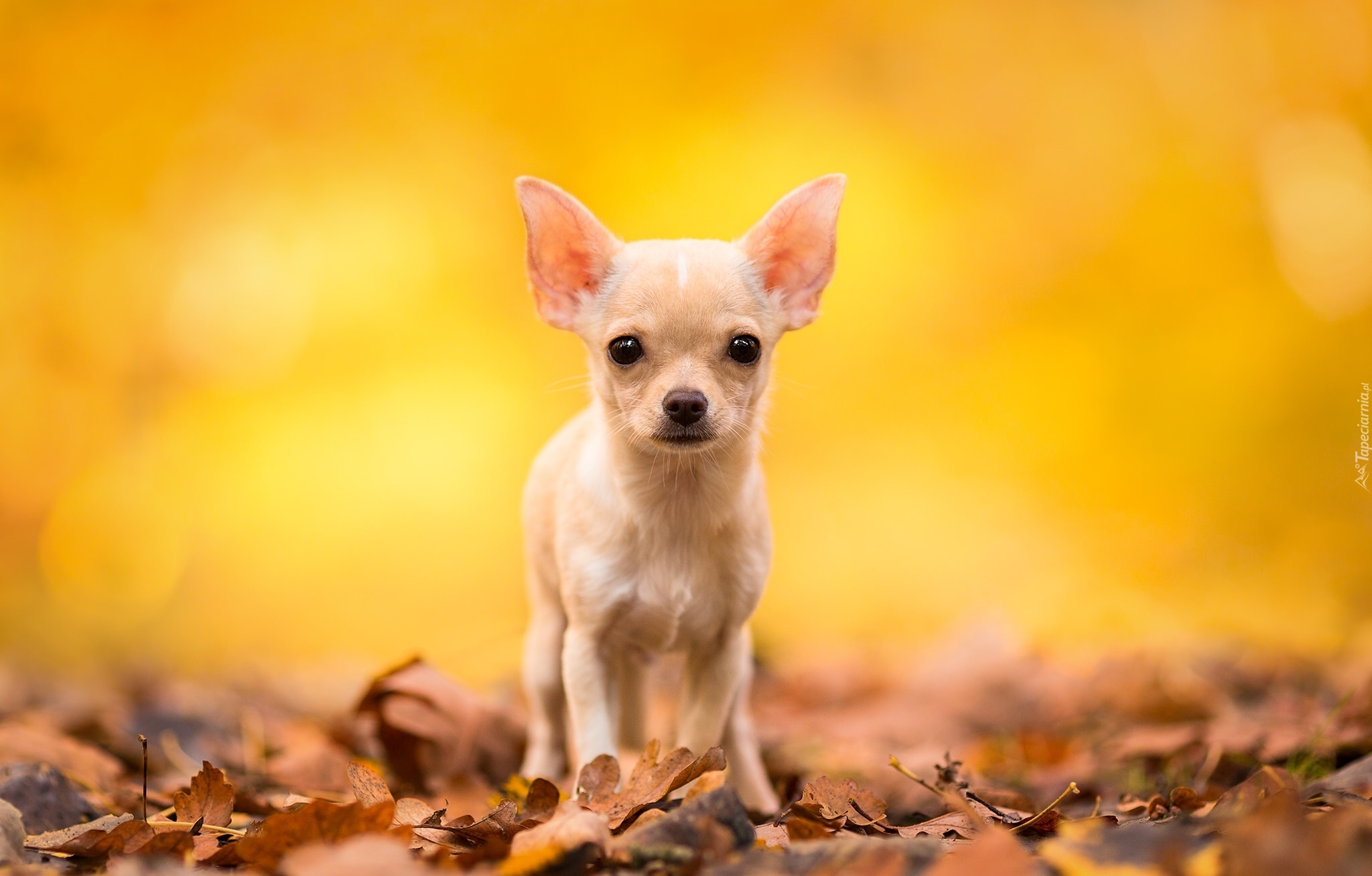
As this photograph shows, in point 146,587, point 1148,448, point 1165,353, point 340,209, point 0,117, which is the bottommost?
point 146,587

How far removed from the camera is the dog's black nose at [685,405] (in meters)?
2.81

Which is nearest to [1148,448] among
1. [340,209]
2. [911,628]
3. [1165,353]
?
[1165,353]

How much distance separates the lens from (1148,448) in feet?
22.6

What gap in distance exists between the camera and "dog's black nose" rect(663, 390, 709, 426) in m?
2.81

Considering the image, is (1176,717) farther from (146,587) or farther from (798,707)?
(146,587)

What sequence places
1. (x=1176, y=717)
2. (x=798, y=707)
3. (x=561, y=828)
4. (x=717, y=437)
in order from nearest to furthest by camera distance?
(x=561, y=828), (x=717, y=437), (x=1176, y=717), (x=798, y=707)

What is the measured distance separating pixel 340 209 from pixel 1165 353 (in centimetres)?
527

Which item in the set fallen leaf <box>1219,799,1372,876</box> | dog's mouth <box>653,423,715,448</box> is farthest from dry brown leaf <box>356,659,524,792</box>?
fallen leaf <box>1219,799,1372,876</box>

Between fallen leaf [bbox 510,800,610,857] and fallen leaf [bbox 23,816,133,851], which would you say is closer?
fallen leaf [bbox 510,800,610,857]

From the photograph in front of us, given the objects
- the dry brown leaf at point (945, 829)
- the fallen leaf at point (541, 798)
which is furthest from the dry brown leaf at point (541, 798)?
the dry brown leaf at point (945, 829)

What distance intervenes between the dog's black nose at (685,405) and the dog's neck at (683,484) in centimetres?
31

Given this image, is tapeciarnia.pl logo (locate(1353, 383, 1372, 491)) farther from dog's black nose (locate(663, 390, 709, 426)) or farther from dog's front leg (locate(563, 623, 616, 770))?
dog's front leg (locate(563, 623, 616, 770))

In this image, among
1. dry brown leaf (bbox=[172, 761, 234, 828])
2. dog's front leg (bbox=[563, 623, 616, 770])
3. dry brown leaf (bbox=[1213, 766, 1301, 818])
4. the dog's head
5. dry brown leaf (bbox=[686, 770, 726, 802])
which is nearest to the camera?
dry brown leaf (bbox=[1213, 766, 1301, 818])

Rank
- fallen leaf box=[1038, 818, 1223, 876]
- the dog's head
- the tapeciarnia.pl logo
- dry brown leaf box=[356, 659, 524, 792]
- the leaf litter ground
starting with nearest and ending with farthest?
fallen leaf box=[1038, 818, 1223, 876]
the leaf litter ground
the dog's head
dry brown leaf box=[356, 659, 524, 792]
the tapeciarnia.pl logo
